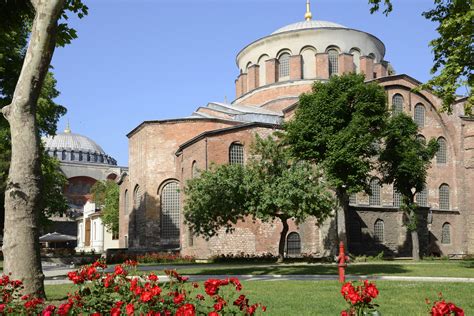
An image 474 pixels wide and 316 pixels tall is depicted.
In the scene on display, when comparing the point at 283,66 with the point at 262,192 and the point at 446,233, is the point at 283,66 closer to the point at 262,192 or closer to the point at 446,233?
the point at 446,233

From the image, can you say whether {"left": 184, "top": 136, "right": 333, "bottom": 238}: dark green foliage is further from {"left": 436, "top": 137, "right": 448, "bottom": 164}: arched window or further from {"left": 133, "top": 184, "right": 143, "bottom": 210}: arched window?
{"left": 436, "top": 137, "right": 448, "bottom": 164}: arched window

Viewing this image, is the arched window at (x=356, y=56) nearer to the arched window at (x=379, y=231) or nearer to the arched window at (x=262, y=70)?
the arched window at (x=262, y=70)

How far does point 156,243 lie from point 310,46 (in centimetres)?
2144

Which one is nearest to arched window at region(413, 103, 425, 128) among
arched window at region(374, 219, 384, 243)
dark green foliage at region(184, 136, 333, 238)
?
arched window at region(374, 219, 384, 243)

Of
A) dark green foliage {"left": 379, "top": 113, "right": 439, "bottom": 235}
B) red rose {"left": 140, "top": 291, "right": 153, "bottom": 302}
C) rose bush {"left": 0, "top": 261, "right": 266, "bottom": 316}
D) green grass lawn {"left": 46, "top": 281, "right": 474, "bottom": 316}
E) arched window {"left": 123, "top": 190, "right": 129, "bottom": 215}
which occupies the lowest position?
green grass lawn {"left": 46, "top": 281, "right": 474, "bottom": 316}

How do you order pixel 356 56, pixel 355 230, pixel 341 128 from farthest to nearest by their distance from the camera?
pixel 356 56
pixel 355 230
pixel 341 128

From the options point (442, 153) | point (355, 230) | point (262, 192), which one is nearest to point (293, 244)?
point (355, 230)

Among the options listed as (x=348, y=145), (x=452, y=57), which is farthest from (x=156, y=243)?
(x=452, y=57)

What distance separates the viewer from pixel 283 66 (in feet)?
152

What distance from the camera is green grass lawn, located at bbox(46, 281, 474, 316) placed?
8.86m

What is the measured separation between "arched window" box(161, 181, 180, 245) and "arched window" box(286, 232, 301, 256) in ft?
29.2

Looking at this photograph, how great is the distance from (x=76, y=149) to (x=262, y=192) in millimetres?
77471

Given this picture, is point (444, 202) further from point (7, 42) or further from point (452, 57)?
point (7, 42)

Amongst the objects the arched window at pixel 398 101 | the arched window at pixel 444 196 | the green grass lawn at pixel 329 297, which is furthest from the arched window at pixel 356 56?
the green grass lawn at pixel 329 297
